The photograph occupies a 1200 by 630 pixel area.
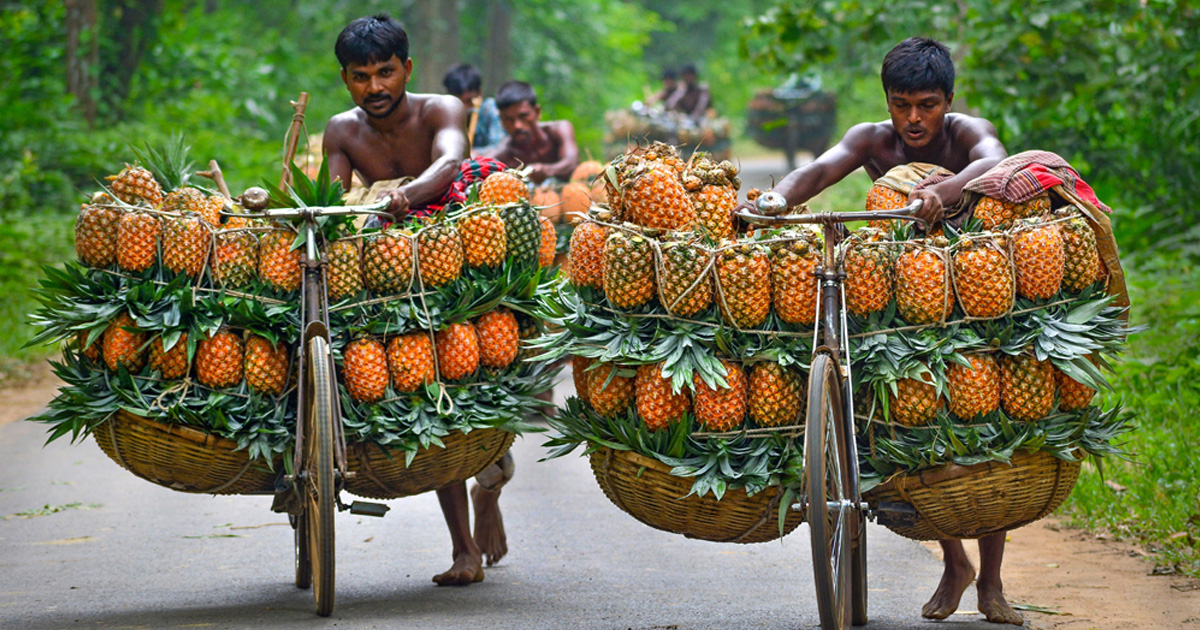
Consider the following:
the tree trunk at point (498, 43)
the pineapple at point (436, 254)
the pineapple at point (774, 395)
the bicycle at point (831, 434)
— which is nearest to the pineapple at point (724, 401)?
the pineapple at point (774, 395)

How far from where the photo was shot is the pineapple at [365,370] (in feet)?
17.0

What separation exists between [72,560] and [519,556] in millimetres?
1995

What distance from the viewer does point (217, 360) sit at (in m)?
5.09

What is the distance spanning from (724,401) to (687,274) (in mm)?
435

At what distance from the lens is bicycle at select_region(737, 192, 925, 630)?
13.4ft

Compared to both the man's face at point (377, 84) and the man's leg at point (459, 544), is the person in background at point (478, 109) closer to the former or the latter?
the man's face at point (377, 84)

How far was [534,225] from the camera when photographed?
570 centimetres

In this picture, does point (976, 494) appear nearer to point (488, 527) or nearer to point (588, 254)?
point (588, 254)

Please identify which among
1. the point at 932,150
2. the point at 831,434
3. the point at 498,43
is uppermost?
the point at 498,43

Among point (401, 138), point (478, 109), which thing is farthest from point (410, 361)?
point (478, 109)

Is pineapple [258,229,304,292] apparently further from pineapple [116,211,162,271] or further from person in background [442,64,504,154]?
person in background [442,64,504,154]

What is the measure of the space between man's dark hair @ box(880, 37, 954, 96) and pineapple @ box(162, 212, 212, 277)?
262 centimetres

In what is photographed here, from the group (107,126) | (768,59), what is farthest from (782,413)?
(107,126)

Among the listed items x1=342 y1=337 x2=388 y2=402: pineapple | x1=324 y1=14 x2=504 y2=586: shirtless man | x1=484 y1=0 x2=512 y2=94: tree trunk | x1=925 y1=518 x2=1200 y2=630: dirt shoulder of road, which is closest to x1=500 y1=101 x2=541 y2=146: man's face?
x1=324 y1=14 x2=504 y2=586: shirtless man
